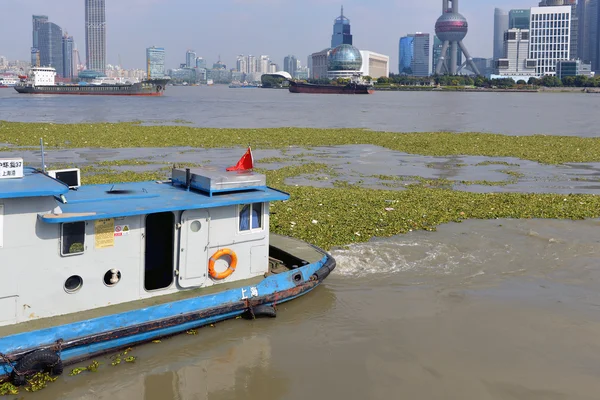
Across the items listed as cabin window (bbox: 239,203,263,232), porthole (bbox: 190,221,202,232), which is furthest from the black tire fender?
cabin window (bbox: 239,203,263,232)

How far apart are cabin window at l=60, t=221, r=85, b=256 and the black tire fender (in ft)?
4.78

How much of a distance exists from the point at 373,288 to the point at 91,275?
5.77 metres

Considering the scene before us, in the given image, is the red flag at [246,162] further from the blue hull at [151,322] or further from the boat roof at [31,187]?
the boat roof at [31,187]

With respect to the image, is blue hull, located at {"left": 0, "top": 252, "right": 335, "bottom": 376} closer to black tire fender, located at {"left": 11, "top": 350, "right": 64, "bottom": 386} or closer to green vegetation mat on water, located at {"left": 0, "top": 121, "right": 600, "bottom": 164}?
black tire fender, located at {"left": 11, "top": 350, "right": 64, "bottom": 386}

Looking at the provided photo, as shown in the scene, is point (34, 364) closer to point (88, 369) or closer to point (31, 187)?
point (88, 369)

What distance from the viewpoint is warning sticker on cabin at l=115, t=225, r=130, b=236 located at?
380 inches

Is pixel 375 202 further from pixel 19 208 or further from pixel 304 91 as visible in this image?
pixel 304 91

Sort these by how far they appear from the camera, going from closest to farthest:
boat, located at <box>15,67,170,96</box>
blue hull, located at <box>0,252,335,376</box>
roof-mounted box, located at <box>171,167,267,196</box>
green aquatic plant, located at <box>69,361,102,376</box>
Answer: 1. blue hull, located at <box>0,252,335,376</box>
2. green aquatic plant, located at <box>69,361,102,376</box>
3. roof-mounted box, located at <box>171,167,267,196</box>
4. boat, located at <box>15,67,170,96</box>

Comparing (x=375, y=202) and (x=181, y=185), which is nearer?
(x=181, y=185)

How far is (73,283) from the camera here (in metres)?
9.40

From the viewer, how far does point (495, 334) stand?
10.9m

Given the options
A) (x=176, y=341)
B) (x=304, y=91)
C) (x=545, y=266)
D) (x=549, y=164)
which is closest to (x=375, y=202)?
(x=545, y=266)

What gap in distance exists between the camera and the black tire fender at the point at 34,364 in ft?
27.5

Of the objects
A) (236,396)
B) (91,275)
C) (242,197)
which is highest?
(242,197)
